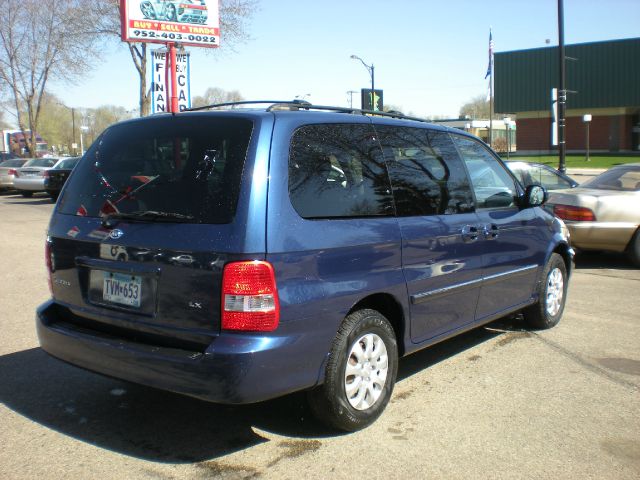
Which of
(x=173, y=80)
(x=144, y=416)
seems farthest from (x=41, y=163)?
(x=144, y=416)

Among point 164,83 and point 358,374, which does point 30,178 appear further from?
point 358,374

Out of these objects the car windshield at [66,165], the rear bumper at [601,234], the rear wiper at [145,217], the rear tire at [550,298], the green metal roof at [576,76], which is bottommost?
the rear tire at [550,298]

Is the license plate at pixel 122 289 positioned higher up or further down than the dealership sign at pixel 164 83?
further down

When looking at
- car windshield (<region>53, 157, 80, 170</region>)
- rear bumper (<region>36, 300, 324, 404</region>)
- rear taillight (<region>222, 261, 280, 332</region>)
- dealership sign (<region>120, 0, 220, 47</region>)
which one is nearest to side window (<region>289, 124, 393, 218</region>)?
rear taillight (<region>222, 261, 280, 332</region>)

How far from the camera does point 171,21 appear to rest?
19156 mm

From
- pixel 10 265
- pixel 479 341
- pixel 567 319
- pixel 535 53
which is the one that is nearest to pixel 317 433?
pixel 479 341

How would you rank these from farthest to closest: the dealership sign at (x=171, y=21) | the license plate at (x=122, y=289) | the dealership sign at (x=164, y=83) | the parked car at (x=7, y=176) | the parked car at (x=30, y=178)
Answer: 1. the parked car at (x=7, y=176)
2. the parked car at (x=30, y=178)
3. the dealership sign at (x=171, y=21)
4. the dealership sign at (x=164, y=83)
5. the license plate at (x=122, y=289)

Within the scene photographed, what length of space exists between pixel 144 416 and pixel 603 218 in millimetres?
7190

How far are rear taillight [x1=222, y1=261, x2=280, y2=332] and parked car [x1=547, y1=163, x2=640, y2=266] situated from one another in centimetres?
700

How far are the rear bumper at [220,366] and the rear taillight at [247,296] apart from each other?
0.07 meters

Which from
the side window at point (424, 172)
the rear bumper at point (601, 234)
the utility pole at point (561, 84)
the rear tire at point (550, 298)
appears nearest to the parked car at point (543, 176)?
the rear bumper at point (601, 234)

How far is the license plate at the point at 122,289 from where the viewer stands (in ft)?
11.7

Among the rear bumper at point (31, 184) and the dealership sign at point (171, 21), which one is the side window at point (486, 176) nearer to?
the dealership sign at point (171, 21)

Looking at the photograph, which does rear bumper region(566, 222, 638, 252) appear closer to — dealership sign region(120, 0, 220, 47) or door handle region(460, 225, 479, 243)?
door handle region(460, 225, 479, 243)
